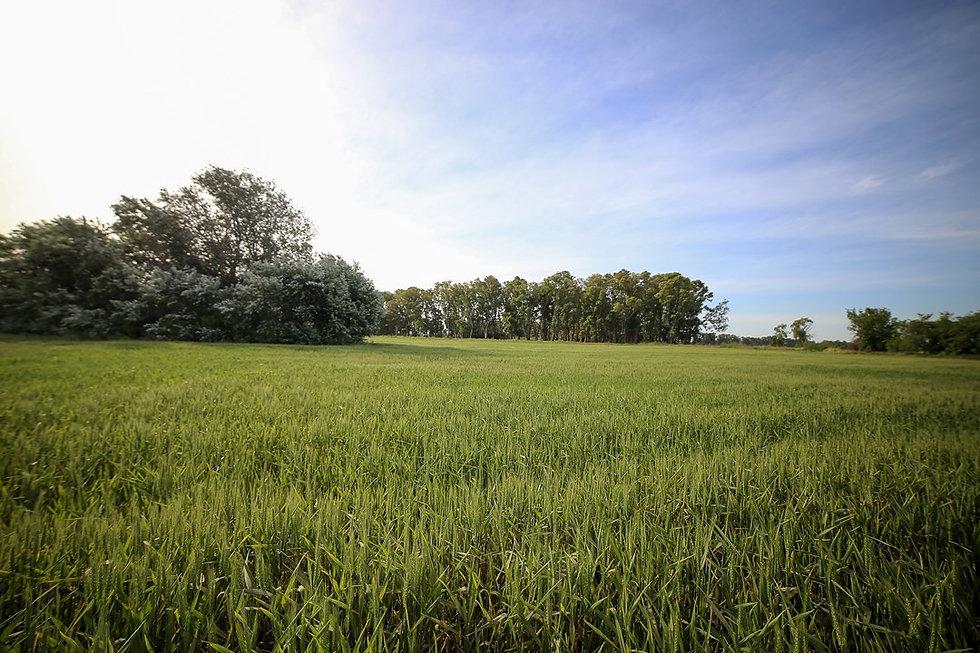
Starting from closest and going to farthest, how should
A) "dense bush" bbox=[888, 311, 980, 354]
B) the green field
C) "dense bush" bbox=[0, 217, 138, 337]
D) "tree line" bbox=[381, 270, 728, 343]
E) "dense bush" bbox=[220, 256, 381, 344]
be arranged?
the green field
"dense bush" bbox=[0, 217, 138, 337]
"dense bush" bbox=[220, 256, 381, 344]
"dense bush" bbox=[888, 311, 980, 354]
"tree line" bbox=[381, 270, 728, 343]

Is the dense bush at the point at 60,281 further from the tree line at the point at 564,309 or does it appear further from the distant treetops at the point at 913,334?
the distant treetops at the point at 913,334

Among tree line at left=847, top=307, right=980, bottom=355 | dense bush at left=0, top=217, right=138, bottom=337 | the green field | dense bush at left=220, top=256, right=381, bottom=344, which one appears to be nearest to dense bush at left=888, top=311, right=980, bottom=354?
tree line at left=847, top=307, right=980, bottom=355

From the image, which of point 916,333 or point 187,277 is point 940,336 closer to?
point 916,333

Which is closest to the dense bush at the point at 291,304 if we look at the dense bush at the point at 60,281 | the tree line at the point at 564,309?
the dense bush at the point at 60,281

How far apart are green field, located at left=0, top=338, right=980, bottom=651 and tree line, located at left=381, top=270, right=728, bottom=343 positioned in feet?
225

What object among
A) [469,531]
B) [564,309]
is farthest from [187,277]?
[564,309]

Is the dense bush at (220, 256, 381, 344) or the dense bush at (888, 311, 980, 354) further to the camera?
the dense bush at (888, 311, 980, 354)

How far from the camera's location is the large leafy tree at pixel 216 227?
22.0 metres

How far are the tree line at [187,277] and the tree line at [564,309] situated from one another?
4393cm

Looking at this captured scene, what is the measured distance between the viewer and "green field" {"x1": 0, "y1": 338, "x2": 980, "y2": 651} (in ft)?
3.81

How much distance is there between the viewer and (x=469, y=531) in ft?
5.72

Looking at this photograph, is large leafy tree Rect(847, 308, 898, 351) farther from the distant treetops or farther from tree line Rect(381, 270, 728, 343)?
tree line Rect(381, 270, 728, 343)

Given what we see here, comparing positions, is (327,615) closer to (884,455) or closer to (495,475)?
(495,475)

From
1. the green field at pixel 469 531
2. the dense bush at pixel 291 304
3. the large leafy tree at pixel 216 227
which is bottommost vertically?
the green field at pixel 469 531
